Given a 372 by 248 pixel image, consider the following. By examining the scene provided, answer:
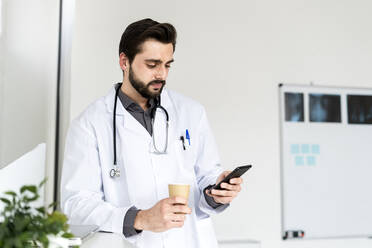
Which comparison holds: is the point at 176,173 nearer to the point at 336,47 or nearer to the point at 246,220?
the point at 246,220

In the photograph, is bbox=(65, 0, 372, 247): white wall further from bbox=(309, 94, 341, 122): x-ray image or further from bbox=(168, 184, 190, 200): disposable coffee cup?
bbox=(168, 184, 190, 200): disposable coffee cup

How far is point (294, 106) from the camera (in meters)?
3.19

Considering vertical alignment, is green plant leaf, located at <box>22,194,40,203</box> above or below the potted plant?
above

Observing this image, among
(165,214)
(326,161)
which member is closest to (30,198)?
(165,214)

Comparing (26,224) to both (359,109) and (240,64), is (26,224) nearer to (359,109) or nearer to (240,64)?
(240,64)

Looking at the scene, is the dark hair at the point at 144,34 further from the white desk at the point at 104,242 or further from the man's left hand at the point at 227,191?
the white desk at the point at 104,242

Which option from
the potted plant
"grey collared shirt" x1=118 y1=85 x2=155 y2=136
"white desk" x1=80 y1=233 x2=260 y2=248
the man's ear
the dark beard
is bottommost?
"white desk" x1=80 y1=233 x2=260 y2=248

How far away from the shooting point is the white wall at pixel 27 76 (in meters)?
1.74

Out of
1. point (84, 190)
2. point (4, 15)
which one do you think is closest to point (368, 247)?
point (84, 190)

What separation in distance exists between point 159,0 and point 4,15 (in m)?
1.43

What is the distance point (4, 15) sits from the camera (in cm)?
170

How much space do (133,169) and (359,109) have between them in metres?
2.34

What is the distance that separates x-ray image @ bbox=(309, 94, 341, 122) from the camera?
3236mm

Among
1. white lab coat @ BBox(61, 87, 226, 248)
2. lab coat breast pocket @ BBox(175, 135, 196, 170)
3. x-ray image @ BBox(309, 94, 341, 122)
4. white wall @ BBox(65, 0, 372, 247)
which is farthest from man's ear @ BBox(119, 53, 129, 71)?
x-ray image @ BBox(309, 94, 341, 122)
